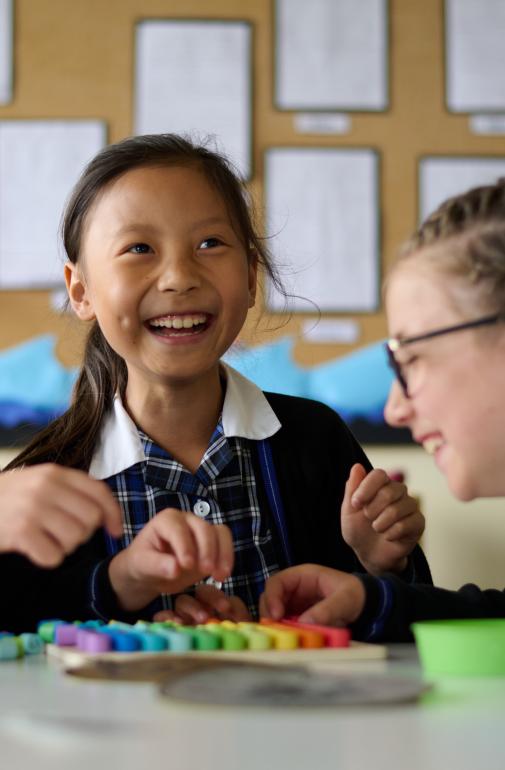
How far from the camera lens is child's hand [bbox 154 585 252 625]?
912mm

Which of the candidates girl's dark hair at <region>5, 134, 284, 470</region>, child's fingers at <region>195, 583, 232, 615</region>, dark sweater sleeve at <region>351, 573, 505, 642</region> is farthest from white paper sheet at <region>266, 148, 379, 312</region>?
dark sweater sleeve at <region>351, 573, 505, 642</region>

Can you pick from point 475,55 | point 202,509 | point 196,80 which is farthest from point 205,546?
point 475,55

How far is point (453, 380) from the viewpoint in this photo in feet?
2.35

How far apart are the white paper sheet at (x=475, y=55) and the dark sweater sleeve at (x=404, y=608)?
1943 millimetres

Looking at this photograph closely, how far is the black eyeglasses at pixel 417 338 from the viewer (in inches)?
27.6

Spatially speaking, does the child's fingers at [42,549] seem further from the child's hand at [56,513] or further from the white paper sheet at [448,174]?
the white paper sheet at [448,174]

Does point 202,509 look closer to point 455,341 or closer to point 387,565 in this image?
point 387,565

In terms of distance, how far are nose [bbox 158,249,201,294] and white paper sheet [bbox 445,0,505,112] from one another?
1.55 meters

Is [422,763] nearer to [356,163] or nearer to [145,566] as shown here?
[145,566]

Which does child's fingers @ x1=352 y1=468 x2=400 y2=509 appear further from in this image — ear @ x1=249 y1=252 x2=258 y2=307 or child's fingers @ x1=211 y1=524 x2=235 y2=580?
ear @ x1=249 y1=252 x2=258 y2=307

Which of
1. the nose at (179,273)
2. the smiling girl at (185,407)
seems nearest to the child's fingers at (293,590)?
the smiling girl at (185,407)

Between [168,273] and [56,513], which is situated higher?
[168,273]

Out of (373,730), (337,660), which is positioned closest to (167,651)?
(337,660)

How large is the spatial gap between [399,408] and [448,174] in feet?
6.19
